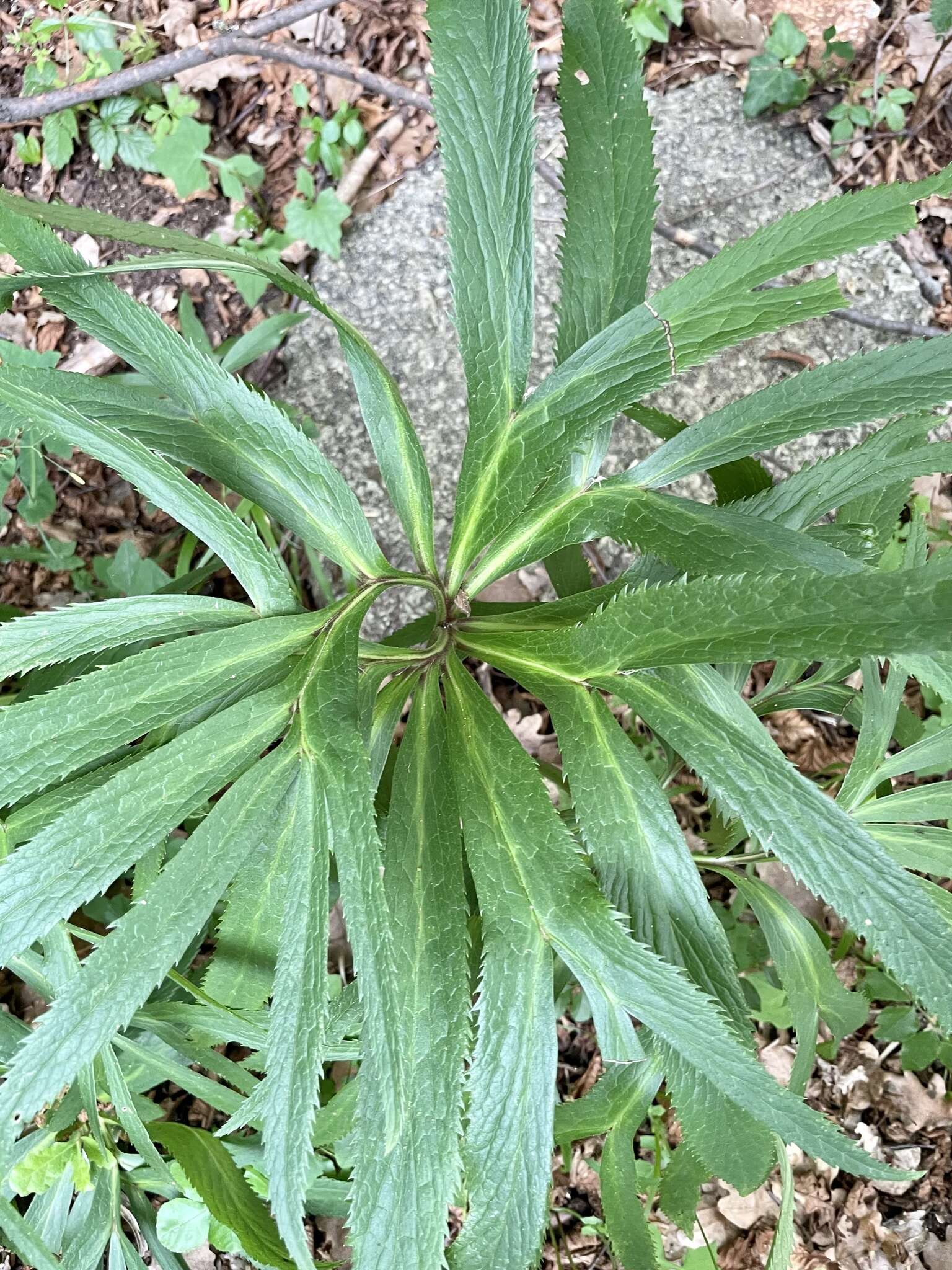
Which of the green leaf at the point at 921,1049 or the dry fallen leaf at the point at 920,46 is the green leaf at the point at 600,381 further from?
the dry fallen leaf at the point at 920,46

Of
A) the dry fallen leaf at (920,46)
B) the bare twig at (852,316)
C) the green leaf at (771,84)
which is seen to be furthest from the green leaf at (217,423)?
the dry fallen leaf at (920,46)

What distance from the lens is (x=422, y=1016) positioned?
948 mm

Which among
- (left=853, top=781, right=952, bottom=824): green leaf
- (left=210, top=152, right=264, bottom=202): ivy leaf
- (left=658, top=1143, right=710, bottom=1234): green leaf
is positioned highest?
(left=210, top=152, right=264, bottom=202): ivy leaf

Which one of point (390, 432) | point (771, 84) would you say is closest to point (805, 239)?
point (390, 432)

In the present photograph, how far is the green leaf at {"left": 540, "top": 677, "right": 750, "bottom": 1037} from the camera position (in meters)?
0.98

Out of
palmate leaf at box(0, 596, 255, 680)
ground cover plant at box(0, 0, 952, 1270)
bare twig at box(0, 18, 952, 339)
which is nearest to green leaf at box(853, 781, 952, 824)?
ground cover plant at box(0, 0, 952, 1270)

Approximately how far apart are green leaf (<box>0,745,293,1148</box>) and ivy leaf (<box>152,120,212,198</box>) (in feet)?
5.98

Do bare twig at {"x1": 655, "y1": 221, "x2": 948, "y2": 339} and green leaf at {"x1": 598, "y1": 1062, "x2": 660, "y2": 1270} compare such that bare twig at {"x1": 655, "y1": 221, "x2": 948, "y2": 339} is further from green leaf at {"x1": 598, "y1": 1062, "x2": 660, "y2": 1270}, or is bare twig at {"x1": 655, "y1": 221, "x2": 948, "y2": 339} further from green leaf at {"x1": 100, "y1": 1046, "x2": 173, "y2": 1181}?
green leaf at {"x1": 100, "y1": 1046, "x2": 173, "y2": 1181}

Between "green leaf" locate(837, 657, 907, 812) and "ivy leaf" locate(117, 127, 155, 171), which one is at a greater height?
"ivy leaf" locate(117, 127, 155, 171)

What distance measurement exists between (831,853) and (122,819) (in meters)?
0.71

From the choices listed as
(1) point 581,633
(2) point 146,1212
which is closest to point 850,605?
(1) point 581,633

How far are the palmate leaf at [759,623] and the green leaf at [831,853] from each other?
11 centimetres

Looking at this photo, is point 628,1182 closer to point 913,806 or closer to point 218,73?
point 913,806

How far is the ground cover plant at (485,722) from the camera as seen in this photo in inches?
33.2
